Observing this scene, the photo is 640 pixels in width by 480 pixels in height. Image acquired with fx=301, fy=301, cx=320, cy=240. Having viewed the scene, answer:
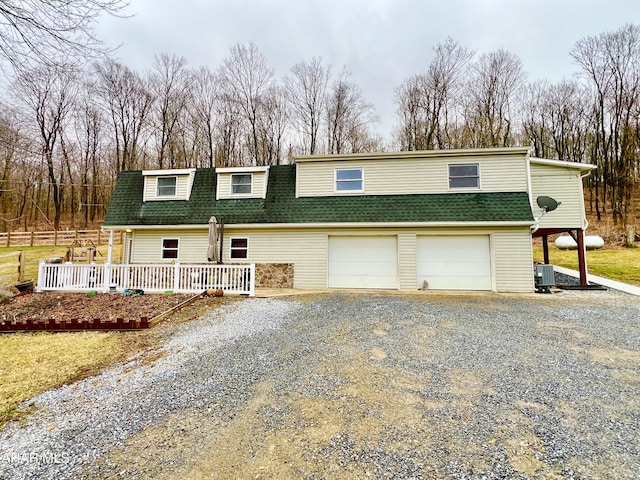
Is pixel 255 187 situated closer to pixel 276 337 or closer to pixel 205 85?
pixel 276 337

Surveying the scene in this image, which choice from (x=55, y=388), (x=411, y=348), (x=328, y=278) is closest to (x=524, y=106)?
(x=328, y=278)

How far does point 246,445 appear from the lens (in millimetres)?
2457

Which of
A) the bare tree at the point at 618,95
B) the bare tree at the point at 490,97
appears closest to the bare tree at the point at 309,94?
the bare tree at the point at 490,97

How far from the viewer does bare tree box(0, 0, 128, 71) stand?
354 centimetres

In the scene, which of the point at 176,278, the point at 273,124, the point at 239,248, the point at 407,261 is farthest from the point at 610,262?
the point at 273,124

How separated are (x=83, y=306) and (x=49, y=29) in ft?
22.2

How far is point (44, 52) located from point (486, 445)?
6.42 metres

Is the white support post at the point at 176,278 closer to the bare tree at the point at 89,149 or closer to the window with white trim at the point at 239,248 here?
the window with white trim at the point at 239,248

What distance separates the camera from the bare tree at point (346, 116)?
21.9 m

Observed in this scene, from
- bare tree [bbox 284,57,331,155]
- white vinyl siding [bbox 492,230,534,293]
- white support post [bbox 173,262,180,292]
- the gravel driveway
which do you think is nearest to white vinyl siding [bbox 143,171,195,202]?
white support post [bbox 173,262,180,292]

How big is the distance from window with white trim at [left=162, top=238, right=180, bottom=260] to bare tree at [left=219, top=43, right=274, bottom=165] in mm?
12952

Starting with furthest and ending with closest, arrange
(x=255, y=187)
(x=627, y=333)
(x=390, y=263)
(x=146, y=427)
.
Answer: (x=255, y=187), (x=390, y=263), (x=627, y=333), (x=146, y=427)

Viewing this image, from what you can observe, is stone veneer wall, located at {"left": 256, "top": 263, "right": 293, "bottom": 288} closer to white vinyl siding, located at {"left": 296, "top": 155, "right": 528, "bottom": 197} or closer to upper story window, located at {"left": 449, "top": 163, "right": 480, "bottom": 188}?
white vinyl siding, located at {"left": 296, "top": 155, "right": 528, "bottom": 197}

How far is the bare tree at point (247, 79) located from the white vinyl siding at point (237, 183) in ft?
37.6
